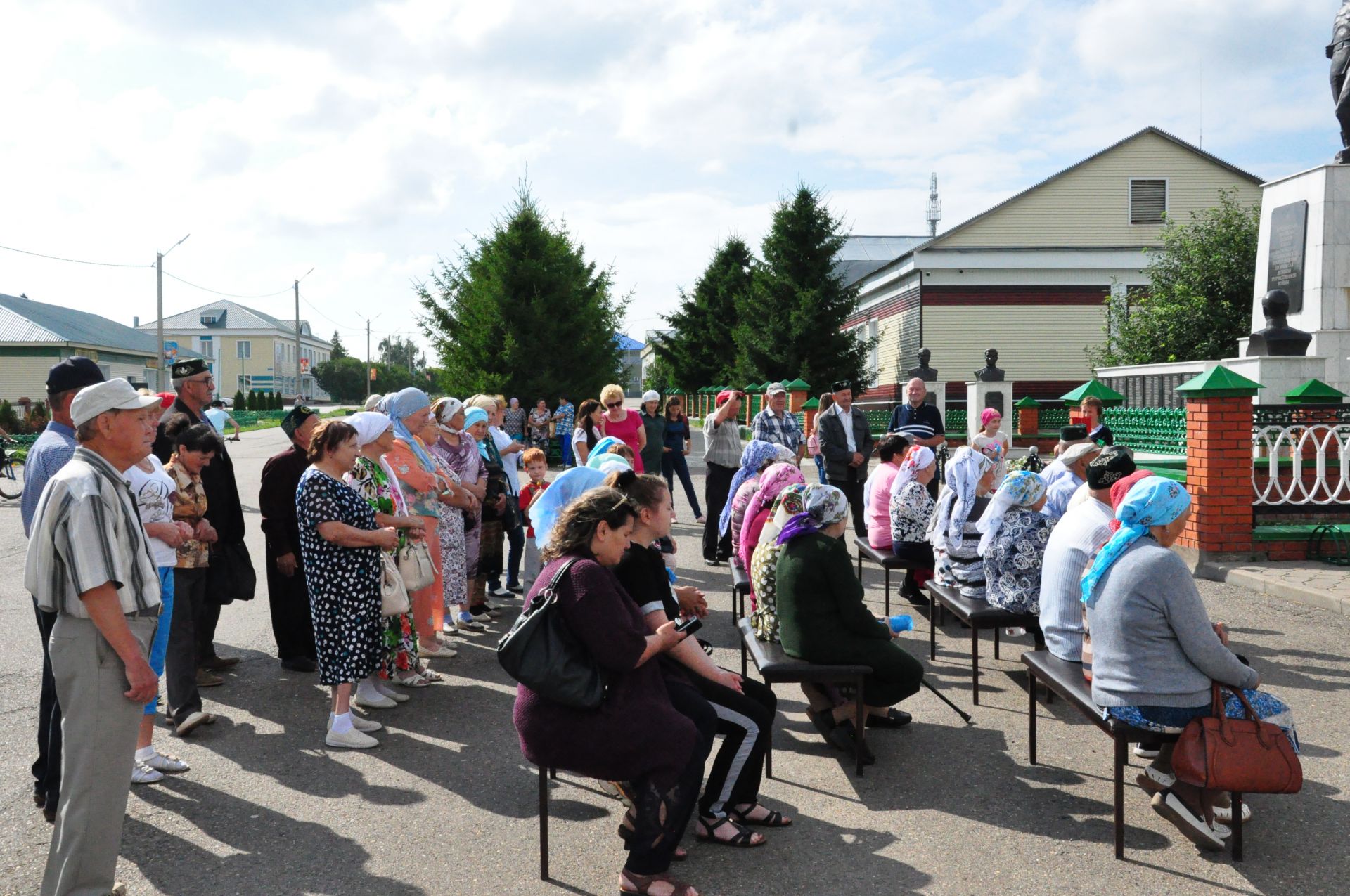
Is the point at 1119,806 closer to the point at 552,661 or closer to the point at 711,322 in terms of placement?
the point at 552,661

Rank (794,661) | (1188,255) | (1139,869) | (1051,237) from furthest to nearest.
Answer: (1051,237) < (1188,255) < (794,661) < (1139,869)

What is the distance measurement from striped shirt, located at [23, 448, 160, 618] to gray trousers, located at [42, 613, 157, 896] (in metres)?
0.12

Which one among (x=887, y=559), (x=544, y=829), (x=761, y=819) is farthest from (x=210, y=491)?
(x=887, y=559)

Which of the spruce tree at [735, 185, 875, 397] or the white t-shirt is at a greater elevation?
the spruce tree at [735, 185, 875, 397]

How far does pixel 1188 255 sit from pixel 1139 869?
26801 millimetres

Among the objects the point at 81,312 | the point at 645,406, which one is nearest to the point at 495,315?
the point at 645,406

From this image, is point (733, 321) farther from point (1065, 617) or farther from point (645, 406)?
point (1065, 617)

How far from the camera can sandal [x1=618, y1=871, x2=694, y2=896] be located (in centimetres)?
380

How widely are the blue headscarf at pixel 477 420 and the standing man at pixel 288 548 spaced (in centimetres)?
148

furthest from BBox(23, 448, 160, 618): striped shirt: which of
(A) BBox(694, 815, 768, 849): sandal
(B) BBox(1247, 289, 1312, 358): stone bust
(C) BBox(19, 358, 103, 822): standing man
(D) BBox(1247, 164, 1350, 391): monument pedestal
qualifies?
(B) BBox(1247, 289, 1312, 358): stone bust

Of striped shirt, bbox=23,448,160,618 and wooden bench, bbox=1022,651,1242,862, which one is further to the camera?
wooden bench, bbox=1022,651,1242,862

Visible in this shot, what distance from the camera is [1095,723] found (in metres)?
4.37

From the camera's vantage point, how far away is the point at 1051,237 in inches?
1409

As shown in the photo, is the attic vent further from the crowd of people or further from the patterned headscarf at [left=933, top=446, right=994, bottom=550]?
the patterned headscarf at [left=933, top=446, right=994, bottom=550]
